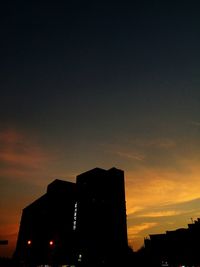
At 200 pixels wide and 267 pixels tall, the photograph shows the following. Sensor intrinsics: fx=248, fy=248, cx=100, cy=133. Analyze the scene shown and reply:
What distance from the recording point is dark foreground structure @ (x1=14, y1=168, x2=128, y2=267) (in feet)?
257

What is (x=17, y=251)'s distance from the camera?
104500mm

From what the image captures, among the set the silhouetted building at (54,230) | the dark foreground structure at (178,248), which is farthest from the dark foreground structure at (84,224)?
the dark foreground structure at (178,248)

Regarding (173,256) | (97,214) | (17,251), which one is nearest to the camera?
(173,256)

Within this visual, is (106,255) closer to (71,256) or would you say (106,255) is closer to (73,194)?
(71,256)

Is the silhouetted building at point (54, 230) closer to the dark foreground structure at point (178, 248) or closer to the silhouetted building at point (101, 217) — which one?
the silhouetted building at point (101, 217)

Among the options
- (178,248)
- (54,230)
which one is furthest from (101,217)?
(178,248)

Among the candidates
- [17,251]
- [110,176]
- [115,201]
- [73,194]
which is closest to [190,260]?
[115,201]

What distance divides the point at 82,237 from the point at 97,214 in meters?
9.34

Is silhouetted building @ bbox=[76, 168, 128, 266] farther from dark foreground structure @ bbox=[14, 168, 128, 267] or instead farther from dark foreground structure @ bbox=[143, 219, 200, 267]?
dark foreground structure @ bbox=[143, 219, 200, 267]

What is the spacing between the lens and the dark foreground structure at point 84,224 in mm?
78438

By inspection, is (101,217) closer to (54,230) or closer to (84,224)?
(84,224)

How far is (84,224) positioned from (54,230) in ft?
37.2

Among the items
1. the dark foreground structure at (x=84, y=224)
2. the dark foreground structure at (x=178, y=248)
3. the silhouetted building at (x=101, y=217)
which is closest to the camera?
the dark foreground structure at (x=178, y=248)

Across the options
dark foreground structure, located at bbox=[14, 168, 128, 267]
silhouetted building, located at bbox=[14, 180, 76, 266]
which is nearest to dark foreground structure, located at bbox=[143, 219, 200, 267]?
dark foreground structure, located at bbox=[14, 168, 128, 267]
